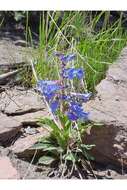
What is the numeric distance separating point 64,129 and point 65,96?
0.57ft

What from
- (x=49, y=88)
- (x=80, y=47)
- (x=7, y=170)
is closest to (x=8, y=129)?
(x=7, y=170)

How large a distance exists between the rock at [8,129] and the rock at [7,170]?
0.74 feet

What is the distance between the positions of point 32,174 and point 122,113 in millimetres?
575

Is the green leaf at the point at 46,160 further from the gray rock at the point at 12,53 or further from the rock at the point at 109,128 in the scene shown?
the gray rock at the point at 12,53

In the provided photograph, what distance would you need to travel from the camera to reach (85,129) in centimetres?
287

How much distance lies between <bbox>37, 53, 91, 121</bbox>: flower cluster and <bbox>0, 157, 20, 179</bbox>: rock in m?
0.36

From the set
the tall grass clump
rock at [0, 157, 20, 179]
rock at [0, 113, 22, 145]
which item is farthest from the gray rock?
rock at [0, 157, 20, 179]

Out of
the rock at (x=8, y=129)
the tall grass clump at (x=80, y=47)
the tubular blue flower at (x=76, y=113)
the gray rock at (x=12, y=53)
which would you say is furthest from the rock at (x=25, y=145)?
the gray rock at (x=12, y=53)

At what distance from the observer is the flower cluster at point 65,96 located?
2752 mm

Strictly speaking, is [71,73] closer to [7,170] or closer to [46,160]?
[46,160]
